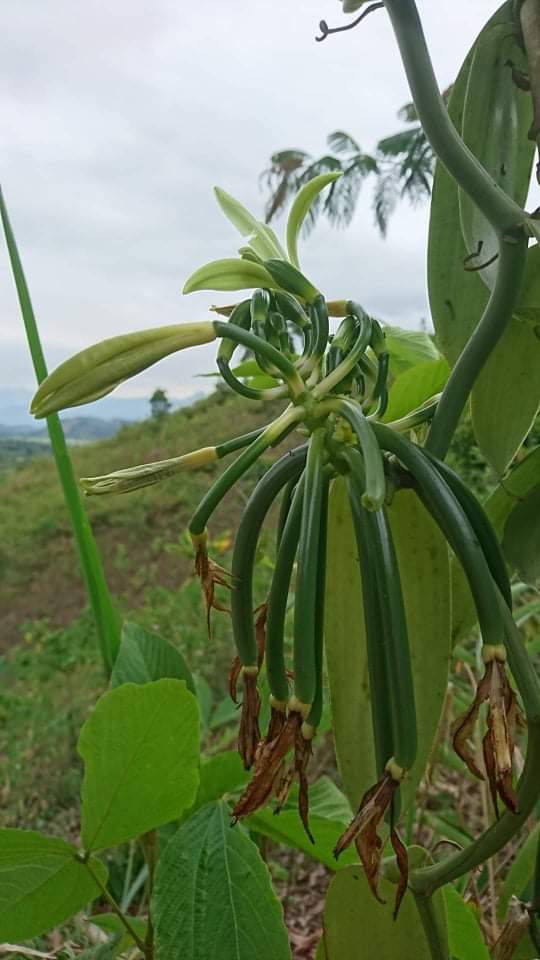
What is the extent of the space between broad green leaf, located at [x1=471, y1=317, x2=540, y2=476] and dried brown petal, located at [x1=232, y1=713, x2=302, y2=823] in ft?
0.51

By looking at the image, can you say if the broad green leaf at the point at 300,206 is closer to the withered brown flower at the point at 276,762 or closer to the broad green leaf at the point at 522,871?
the withered brown flower at the point at 276,762

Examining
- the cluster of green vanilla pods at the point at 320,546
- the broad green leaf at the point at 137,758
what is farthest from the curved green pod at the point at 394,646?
the broad green leaf at the point at 137,758

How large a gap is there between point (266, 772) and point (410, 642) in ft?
0.24

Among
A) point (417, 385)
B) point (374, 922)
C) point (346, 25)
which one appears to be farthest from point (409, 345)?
point (374, 922)

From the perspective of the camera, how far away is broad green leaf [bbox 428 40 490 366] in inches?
11.7

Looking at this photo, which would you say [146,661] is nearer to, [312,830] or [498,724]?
[312,830]

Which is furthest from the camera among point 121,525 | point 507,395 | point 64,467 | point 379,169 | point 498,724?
point 121,525

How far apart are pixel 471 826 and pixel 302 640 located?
2.82 ft

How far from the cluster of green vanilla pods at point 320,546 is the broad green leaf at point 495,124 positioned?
50 mm

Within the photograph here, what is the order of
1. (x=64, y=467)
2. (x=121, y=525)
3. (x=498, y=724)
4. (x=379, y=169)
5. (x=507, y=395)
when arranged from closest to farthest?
(x=498, y=724)
(x=507, y=395)
(x=64, y=467)
(x=379, y=169)
(x=121, y=525)

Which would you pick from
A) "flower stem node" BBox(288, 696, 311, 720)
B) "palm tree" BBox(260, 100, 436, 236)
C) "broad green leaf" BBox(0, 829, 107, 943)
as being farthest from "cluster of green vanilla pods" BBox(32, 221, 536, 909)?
"palm tree" BBox(260, 100, 436, 236)

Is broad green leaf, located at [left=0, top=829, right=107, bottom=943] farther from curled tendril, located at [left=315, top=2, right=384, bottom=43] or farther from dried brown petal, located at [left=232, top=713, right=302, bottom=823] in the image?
curled tendril, located at [left=315, top=2, right=384, bottom=43]

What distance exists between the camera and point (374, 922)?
0.90 feet

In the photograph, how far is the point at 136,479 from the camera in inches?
9.7
